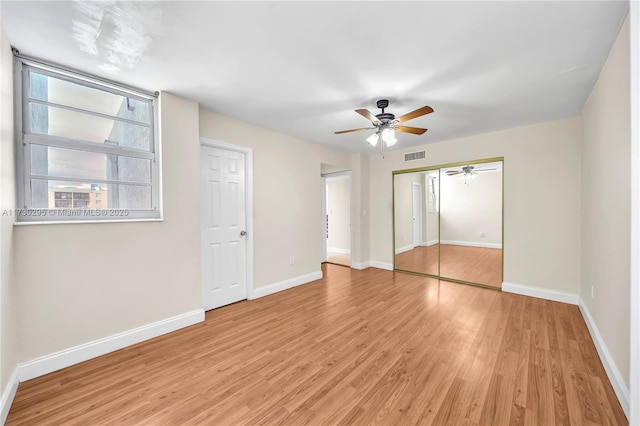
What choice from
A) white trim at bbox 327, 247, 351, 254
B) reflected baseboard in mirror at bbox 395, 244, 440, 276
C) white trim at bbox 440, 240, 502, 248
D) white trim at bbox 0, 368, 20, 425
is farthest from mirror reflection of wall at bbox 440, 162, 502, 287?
white trim at bbox 0, 368, 20, 425

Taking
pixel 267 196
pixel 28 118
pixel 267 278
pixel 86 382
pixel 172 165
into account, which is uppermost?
pixel 28 118

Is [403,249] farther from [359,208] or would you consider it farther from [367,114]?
[367,114]

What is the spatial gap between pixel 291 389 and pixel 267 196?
8.58 feet

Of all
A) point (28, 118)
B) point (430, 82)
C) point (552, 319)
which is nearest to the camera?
point (28, 118)

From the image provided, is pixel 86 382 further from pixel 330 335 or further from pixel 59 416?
pixel 330 335

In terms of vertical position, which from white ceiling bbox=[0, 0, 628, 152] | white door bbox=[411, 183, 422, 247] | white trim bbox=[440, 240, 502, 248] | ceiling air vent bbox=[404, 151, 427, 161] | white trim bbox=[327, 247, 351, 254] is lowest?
white trim bbox=[327, 247, 351, 254]

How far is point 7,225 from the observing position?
172 centimetres

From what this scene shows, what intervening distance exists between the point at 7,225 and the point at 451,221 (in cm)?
547

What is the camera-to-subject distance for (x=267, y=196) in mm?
3811

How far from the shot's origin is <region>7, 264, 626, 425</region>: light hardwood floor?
5.16 feet

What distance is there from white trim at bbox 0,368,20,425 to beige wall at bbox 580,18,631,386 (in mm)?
3962

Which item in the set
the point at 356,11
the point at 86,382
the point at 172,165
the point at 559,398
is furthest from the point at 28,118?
the point at 559,398

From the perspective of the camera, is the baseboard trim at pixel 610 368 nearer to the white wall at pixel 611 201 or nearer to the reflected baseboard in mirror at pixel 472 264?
the white wall at pixel 611 201

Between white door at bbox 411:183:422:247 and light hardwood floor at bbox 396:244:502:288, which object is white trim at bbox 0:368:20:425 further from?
white door at bbox 411:183:422:247
